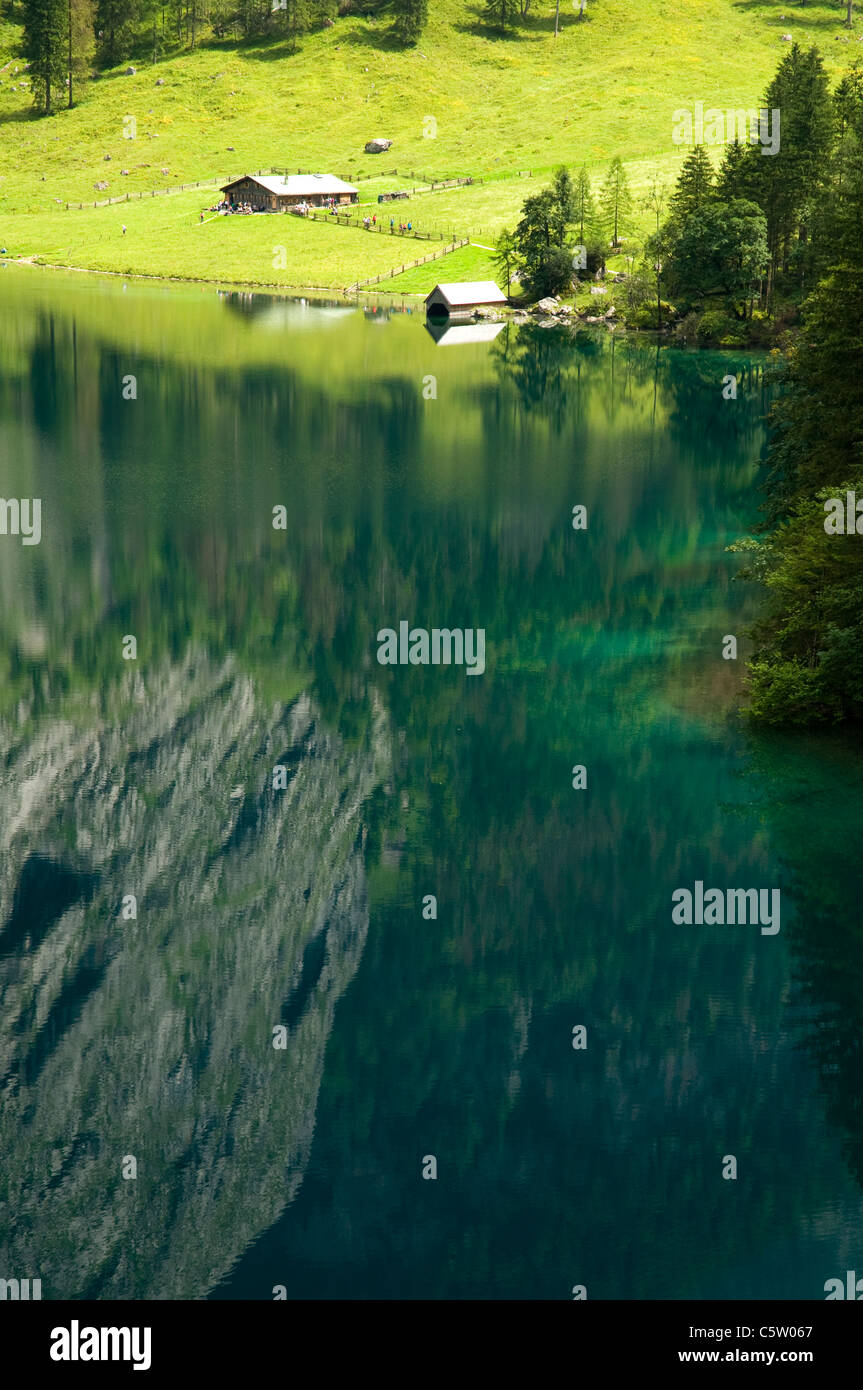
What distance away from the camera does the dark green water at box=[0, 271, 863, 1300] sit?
81.6 ft

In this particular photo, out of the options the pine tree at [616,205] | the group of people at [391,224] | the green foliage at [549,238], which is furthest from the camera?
the group of people at [391,224]

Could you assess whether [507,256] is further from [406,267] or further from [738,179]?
[738,179]

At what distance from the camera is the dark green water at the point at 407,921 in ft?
81.6

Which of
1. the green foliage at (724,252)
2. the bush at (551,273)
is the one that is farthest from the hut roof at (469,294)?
the green foliage at (724,252)

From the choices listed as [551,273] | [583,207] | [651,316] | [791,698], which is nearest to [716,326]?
[651,316]

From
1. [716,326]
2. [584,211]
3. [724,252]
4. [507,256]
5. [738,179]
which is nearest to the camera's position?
[724,252]

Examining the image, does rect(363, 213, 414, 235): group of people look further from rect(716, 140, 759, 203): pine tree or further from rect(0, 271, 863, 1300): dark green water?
rect(0, 271, 863, 1300): dark green water

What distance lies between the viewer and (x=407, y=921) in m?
34.7

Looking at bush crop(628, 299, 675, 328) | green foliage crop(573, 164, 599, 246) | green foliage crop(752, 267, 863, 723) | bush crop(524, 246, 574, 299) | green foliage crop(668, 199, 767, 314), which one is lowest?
green foliage crop(752, 267, 863, 723)

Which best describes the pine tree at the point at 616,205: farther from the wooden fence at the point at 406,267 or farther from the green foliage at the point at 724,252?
the green foliage at the point at 724,252

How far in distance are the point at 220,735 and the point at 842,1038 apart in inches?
869

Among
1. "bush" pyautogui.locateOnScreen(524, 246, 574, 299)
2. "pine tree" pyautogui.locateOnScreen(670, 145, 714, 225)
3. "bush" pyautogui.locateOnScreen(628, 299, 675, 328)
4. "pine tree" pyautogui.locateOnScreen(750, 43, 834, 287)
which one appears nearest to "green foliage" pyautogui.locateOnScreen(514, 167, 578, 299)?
"bush" pyautogui.locateOnScreen(524, 246, 574, 299)

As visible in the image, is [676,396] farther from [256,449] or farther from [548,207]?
[548,207]

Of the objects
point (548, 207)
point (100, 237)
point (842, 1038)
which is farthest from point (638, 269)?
point (842, 1038)
